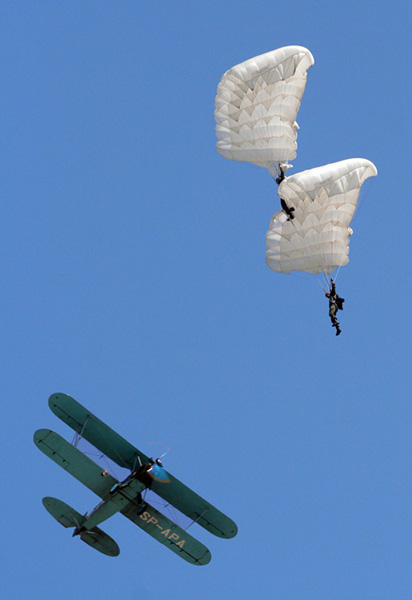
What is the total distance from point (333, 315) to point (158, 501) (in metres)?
10.0

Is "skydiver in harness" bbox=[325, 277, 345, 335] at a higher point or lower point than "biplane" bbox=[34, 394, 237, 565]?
higher

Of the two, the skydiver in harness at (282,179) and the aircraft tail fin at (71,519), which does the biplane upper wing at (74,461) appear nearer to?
the aircraft tail fin at (71,519)

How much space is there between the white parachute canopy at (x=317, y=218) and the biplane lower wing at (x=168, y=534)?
35.5 ft

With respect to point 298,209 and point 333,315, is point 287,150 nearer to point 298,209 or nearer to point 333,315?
point 298,209

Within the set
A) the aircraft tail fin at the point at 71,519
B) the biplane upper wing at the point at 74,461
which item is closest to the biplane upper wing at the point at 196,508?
the biplane upper wing at the point at 74,461

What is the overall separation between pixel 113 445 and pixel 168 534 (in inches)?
169

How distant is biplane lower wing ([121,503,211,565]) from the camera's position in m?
34.4

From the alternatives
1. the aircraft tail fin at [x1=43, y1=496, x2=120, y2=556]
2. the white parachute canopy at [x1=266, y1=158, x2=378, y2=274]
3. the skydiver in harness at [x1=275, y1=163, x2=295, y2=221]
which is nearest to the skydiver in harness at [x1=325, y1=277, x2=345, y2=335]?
the white parachute canopy at [x1=266, y1=158, x2=378, y2=274]

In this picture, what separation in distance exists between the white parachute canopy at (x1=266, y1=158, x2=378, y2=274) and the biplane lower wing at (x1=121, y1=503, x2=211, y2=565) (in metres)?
10.8

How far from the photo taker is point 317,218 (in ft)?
105

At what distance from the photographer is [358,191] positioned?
107 feet

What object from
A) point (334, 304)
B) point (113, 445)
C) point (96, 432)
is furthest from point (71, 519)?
point (334, 304)

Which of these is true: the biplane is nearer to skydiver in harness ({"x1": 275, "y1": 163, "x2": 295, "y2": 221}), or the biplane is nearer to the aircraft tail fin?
the aircraft tail fin

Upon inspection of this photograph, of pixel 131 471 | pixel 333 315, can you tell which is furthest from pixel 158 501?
pixel 333 315
